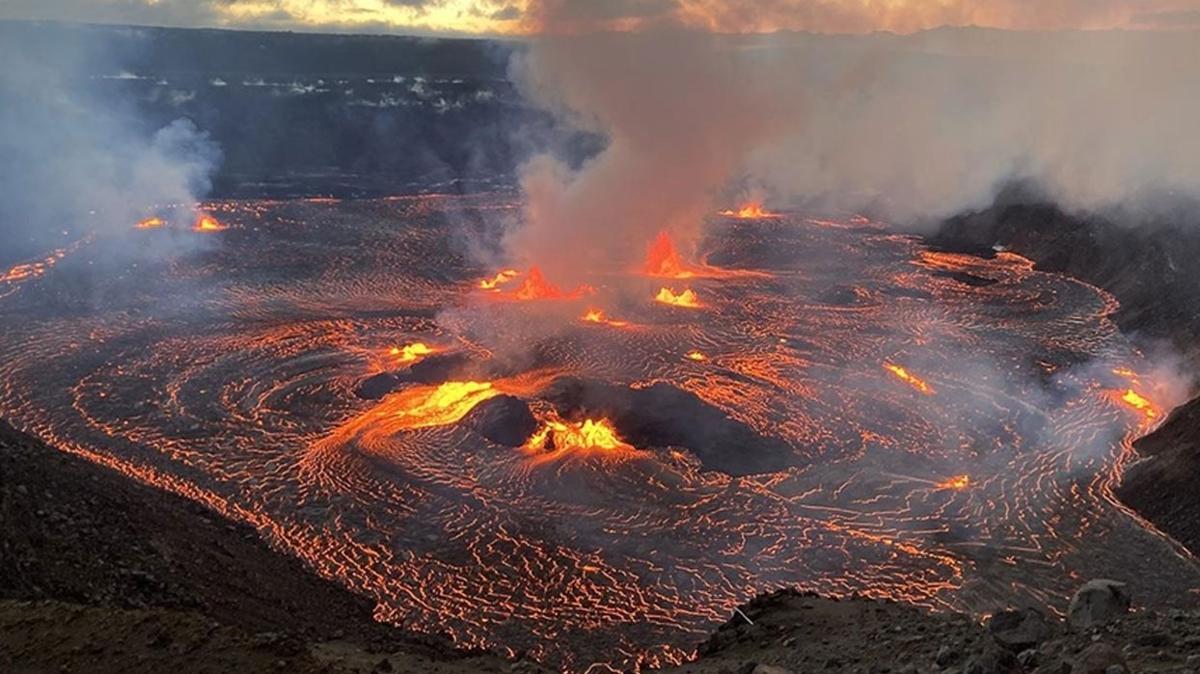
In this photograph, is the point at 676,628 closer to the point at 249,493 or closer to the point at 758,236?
the point at 249,493

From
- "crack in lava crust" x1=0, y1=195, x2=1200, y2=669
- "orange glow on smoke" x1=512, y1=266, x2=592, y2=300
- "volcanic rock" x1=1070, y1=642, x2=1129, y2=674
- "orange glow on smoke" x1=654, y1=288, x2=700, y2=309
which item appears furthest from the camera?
"orange glow on smoke" x1=512, y1=266, x2=592, y2=300

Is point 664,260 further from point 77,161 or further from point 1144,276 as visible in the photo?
point 77,161

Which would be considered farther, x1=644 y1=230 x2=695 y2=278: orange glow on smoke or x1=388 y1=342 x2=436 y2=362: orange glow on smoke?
x1=644 y1=230 x2=695 y2=278: orange glow on smoke

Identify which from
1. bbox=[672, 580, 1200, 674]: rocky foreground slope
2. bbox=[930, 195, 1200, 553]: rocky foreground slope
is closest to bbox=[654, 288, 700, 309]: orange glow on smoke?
bbox=[930, 195, 1200, 553]: rocky foreground slope

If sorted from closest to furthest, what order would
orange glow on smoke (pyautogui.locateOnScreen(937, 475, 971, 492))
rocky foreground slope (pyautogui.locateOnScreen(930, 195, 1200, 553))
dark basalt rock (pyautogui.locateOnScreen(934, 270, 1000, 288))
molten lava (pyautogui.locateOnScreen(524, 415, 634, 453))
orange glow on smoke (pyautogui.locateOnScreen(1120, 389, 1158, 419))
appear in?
rocky foreground slope (pyautogui.locateOnScreen(930, 195, 1200, 553))
orange glow on smoke (pyautogui.locateOnScreen(937, 475, 971, 492))
molten lava (pyautogui.locateOnScreen(524, 415, 634, 453))
orange glow on smoke (pyautogui.locateOnScreen(1120, 389, 1158, 419))
dark basalt rock (pyautogui.locateOnScreen(934, 270, 1000, 288))

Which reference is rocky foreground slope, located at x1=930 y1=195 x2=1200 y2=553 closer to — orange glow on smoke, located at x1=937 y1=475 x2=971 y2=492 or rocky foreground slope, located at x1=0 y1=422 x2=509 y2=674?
orange glow on smoke, located at x1=937 y1=475 x2=971 y2=492

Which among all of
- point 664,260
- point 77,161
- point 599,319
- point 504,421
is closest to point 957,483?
point 504,421

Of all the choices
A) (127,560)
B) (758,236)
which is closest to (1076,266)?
(758,236)
